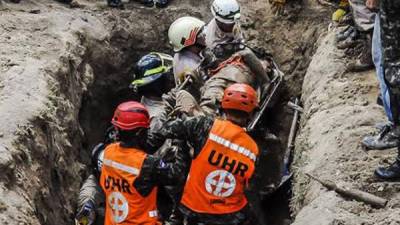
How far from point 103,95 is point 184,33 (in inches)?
85.2

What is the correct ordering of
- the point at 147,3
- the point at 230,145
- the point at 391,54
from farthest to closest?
the point at 147,3 → the point at 230,145 → the point at 391,54

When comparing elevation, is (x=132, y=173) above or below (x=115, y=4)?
above

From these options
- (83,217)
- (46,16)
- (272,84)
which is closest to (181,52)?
(272,84)

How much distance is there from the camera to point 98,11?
12148 millimetres

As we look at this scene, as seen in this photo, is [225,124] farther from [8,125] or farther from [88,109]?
[88,109]

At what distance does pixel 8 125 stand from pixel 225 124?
86.9 inches

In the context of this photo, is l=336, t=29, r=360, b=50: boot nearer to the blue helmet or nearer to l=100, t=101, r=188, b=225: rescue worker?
the blue helmet

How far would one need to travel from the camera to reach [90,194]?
334 inches

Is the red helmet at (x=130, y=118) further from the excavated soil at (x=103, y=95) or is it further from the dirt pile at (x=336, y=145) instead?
the dirt pile at (x=336, y=145)

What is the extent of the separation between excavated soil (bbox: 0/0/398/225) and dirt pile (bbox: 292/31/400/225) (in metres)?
0.02

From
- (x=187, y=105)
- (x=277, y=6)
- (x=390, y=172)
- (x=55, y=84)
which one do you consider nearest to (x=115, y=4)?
(x=277, y=6)

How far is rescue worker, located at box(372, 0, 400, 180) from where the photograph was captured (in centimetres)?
615

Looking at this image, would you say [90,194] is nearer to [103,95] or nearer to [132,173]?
[132,173]

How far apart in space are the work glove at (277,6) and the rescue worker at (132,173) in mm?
5556
